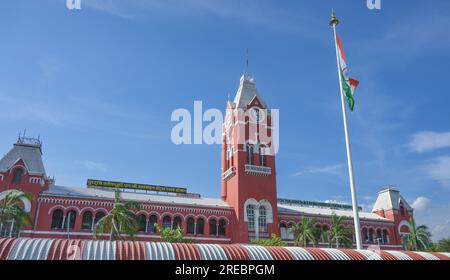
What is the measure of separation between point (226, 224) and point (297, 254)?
131 feet

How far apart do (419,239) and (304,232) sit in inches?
1080

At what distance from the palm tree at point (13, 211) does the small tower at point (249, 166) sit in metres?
27.7

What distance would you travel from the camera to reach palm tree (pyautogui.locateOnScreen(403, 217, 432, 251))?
6619 centimetres

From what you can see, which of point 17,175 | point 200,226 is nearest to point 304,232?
point 200,226

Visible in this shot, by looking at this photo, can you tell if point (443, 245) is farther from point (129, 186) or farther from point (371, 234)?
Result: point (129, 186)

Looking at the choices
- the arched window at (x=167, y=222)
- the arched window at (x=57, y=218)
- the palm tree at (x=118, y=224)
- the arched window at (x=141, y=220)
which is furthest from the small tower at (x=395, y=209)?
the arched window at (x=57, y=218)

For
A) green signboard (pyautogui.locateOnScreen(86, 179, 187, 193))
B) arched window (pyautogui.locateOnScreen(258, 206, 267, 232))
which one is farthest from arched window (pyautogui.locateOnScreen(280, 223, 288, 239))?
green signboard (pyautogui.locateOnScreen(86, 179, 187, 193))

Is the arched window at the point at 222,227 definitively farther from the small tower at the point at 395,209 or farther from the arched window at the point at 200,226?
the small tower at the point at 395,209

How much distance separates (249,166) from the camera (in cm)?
5647

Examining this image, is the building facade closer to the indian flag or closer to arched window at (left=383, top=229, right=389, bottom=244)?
arched window at (left=383, top=229, right=389, bottom=244)

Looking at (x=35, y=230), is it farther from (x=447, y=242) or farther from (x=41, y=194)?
(x=447, y=242)

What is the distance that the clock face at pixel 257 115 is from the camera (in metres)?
59.2
